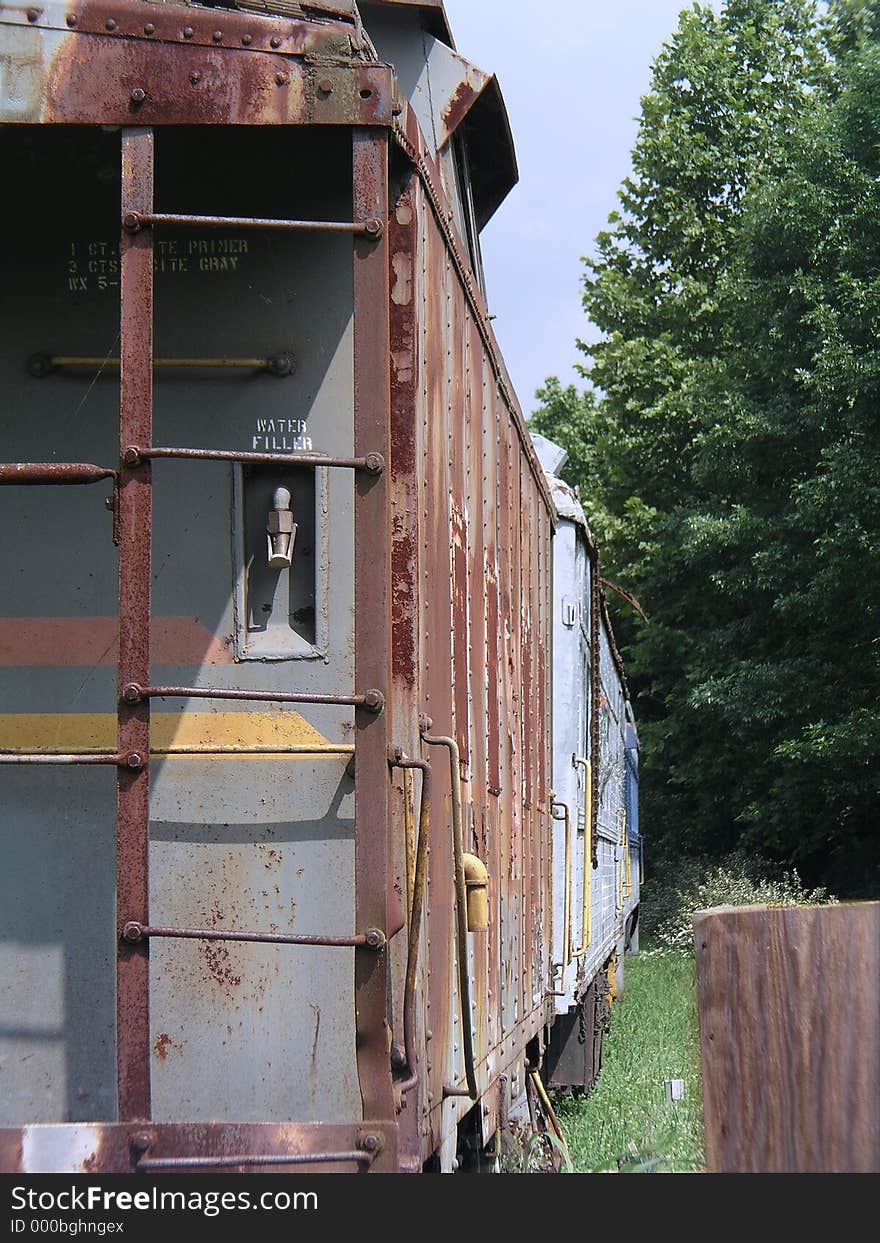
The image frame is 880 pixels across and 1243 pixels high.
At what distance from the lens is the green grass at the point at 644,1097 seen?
259 inches

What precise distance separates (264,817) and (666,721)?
23197mm

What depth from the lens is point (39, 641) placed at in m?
3.87

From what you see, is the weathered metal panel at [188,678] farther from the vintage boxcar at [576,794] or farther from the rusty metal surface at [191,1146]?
the vintage boxcar at [576,794]

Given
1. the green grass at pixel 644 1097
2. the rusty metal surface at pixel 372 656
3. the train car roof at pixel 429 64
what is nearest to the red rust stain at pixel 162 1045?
the rusty metal surface at pixel 372 656

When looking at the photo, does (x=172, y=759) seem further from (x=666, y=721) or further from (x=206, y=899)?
(x=666, y=721)

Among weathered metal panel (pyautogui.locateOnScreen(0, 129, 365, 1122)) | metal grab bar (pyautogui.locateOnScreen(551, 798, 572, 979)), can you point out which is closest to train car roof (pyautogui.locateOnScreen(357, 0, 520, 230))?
weathered metal panel (pyautogui.locateOnScreen(0, 129, 365, 1122))

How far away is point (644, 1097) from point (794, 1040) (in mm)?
8664

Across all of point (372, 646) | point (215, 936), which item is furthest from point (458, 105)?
point (215, 936)

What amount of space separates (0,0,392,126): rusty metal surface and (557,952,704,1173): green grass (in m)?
2.42

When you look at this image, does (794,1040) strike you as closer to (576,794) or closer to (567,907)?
(567,907)

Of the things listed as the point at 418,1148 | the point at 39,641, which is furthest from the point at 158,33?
the point at 418,1148

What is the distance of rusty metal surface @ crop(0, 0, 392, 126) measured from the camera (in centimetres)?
336

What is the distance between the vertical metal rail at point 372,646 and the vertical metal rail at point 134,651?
1.53 feet

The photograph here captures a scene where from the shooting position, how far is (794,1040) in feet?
6.13
